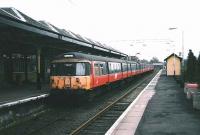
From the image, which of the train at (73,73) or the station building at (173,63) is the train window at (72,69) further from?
the station building at (173,63)

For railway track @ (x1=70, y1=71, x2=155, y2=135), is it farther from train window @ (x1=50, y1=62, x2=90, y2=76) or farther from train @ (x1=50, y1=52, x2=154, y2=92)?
train window @ (x1=50, y1=62, x2=90, y2=76)

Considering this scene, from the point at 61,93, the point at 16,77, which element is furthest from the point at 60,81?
the point at 16,77

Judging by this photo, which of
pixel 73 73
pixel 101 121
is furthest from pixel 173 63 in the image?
pixel 101 121

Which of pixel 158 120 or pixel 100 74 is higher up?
pixel 100 74

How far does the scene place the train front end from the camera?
20312 mm

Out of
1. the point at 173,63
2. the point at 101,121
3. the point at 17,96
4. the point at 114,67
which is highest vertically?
the point at 173,63

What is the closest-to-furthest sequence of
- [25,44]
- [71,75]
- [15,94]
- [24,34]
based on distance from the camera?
[24,34], [71,75], [15,94], [25,44]

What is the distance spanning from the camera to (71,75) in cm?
2048

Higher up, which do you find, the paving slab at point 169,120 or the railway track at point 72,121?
the paving slab at point 169,120

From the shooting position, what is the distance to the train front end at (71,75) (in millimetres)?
20312

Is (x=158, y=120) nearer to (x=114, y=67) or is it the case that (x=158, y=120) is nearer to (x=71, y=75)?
(x=71, y=75)

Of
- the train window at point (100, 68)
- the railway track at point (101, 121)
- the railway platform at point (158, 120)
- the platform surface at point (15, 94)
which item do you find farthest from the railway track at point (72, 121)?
the train window at point (100, 68)

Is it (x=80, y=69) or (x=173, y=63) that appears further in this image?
(x=173, y=63)

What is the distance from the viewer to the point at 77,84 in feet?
66.6
